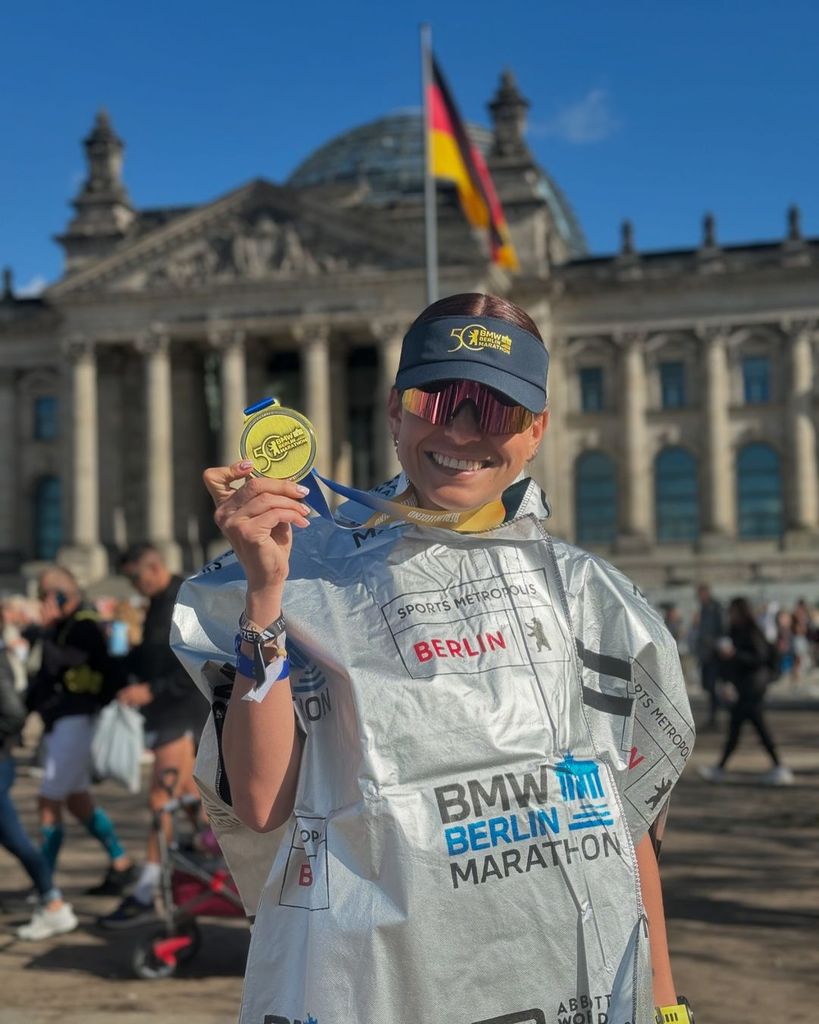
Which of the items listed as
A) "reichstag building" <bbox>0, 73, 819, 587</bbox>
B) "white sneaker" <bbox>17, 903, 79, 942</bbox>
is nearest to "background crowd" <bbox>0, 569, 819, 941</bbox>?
"white sneaker" <bbox>17, 903, 79, 942</bbox>

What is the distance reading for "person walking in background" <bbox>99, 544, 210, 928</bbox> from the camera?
7.82 metres

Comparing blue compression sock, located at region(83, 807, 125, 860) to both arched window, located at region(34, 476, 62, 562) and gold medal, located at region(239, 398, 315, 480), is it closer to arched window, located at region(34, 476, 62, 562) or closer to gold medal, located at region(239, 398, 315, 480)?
gold medal, located at region(239, 398, 315, 480)

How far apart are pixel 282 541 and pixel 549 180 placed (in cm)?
6747

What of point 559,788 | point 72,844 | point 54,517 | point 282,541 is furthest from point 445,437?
point 54,517

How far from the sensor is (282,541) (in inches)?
83.6

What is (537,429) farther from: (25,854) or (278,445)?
(25,854)

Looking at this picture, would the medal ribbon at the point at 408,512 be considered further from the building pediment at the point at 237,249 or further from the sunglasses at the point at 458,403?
the building pediment at the point at 237,249

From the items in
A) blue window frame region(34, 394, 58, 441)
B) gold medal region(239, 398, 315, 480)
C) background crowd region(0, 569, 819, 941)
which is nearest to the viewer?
gold medal region(239, 398, 315, 480)

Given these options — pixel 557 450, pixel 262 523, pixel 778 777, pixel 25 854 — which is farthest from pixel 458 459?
pixel 557 450

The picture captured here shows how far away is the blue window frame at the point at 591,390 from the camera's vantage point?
5197 cm

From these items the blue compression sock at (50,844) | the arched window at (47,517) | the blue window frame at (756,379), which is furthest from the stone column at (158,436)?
the blue compression sock at (50,844)

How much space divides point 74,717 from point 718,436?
44361mm

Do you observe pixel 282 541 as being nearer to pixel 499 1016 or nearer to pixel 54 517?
pixel 499 1016

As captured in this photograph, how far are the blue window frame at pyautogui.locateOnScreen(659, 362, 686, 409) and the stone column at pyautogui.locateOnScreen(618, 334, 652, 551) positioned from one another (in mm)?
859
